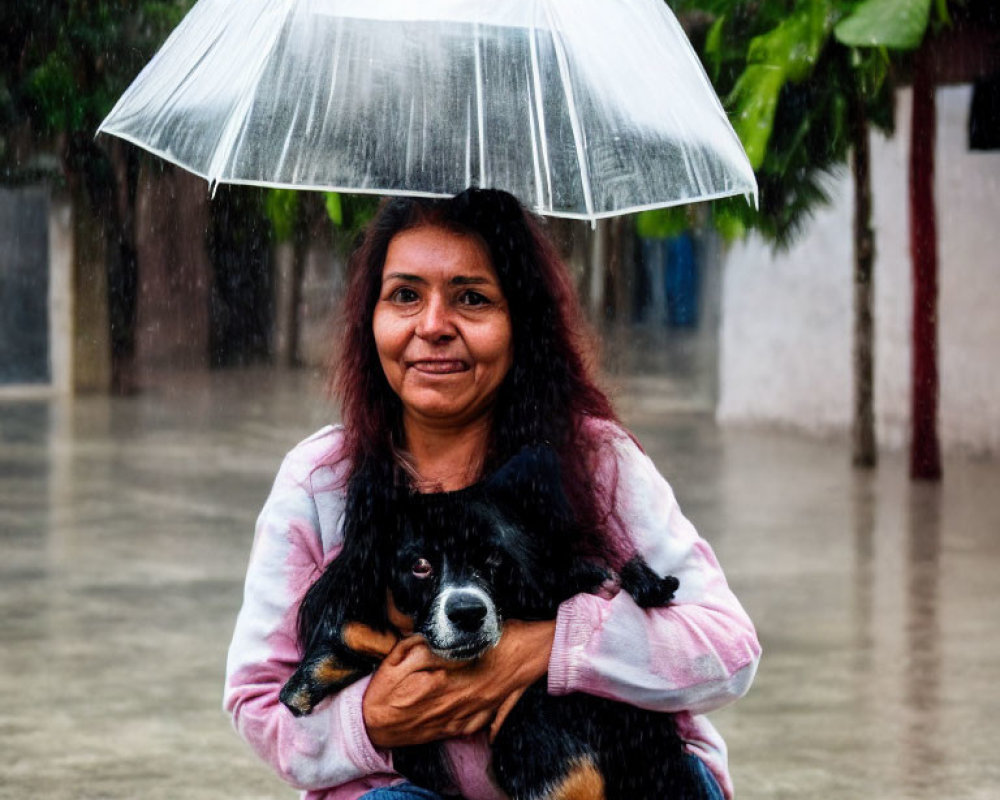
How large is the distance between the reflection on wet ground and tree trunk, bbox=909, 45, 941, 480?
0.84 feet

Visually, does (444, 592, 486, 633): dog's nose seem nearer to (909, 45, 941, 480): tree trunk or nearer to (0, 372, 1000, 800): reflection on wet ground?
(0, 372, 1000, 800): reflection on wet ground

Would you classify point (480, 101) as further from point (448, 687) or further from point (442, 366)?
point (448, 687)

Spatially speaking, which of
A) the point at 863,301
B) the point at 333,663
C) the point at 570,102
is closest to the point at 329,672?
the point at 333,663

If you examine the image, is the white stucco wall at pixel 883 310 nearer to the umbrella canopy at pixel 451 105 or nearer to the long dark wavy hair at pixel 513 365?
the umbrella canopy at pixel 451 105

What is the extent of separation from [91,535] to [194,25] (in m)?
6.82

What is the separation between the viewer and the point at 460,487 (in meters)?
2.94

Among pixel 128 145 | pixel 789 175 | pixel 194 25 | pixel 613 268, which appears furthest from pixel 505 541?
pixel 613 268

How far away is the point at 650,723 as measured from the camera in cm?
279

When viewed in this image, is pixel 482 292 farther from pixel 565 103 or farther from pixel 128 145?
pixel 128 145

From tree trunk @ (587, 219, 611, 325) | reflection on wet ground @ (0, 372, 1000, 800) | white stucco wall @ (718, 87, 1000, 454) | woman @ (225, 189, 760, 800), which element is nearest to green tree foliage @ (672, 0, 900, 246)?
white stucco wall @ (718, 87, 1000, 454)

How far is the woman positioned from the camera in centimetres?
274

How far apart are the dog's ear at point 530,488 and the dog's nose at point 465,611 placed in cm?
17

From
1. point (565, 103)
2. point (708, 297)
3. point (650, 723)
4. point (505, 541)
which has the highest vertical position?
point (565, 103)

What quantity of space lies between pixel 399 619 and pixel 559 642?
0.77ft
